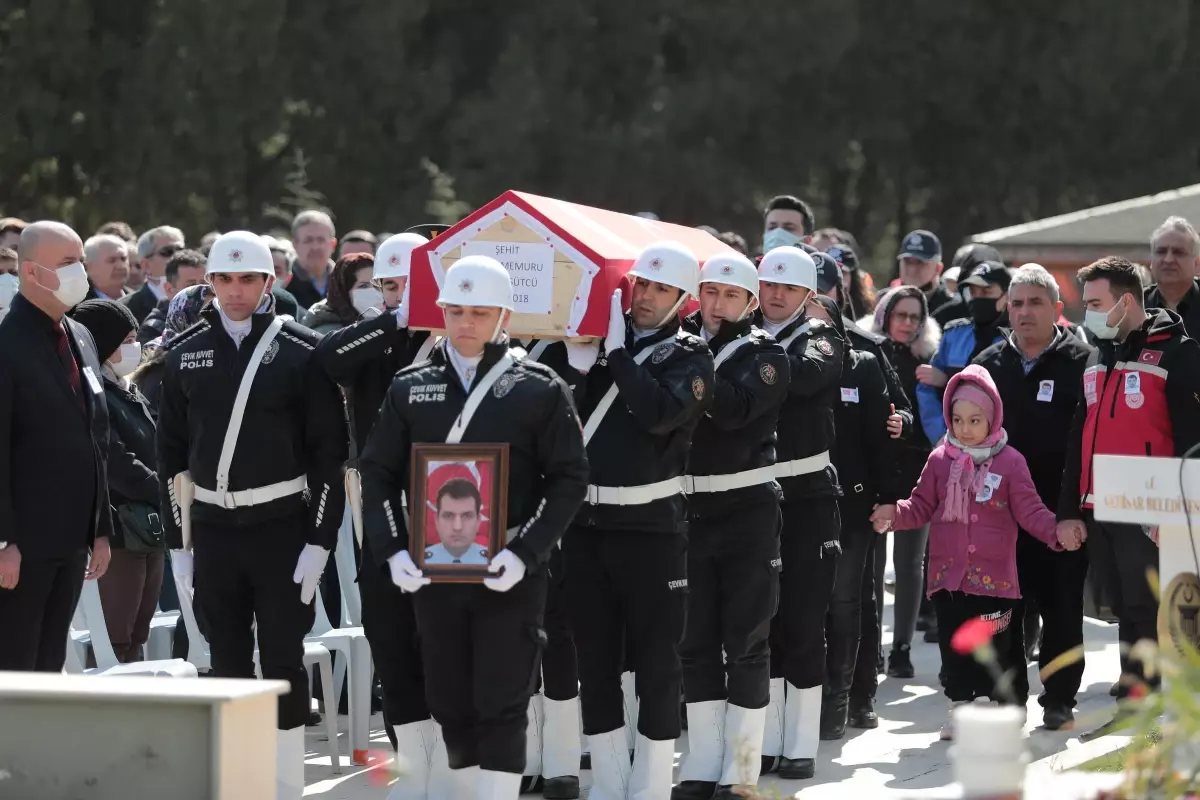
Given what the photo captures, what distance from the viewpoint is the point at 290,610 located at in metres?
7.41

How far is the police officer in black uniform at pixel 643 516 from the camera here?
7.44 metres

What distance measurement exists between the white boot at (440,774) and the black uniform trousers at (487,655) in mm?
336

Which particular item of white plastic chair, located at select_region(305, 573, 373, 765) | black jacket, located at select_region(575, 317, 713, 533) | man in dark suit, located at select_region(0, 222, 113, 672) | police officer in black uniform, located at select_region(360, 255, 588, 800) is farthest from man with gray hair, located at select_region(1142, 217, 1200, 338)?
man in dark suit, located at select_region(0, 222, 113, 672)

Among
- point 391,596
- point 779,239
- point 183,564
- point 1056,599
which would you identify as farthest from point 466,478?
point 779,239

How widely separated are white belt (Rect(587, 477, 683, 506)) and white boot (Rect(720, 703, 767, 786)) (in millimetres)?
1126

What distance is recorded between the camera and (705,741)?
8.10 m

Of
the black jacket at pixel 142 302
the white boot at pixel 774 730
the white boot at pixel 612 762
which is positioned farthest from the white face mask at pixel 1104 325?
the black jacket at pixel 142 302

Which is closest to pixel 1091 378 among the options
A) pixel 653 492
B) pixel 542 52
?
pixel 653 492

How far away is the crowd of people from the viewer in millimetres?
6766

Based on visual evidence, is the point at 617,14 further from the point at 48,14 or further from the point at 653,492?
the point at 653,492

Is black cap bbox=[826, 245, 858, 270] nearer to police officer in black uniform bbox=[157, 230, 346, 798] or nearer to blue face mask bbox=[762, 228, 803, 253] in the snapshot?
blue face mask bbox=[762, 228, 803, 253]

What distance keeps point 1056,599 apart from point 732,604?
2.05 m

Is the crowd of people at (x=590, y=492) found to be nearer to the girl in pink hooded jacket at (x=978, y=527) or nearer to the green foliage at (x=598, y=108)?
the girl in pink hooded jacket at (x=978, y=527)

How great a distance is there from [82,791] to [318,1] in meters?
23.5
